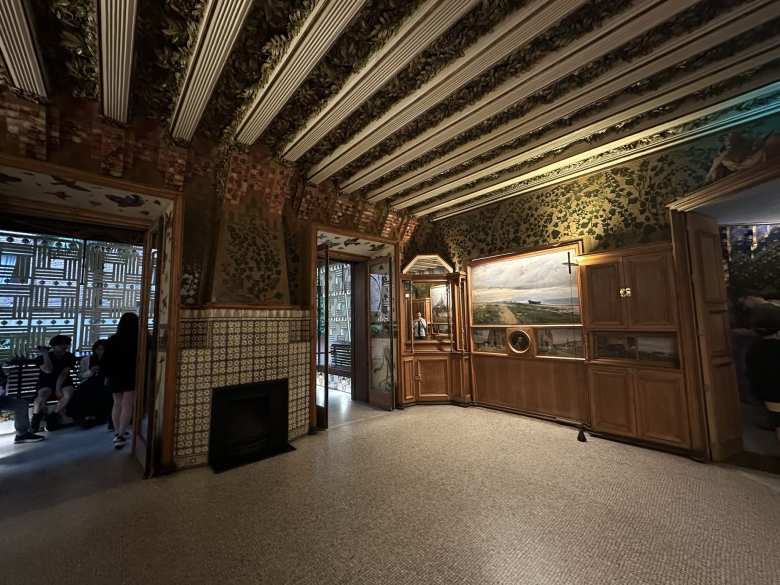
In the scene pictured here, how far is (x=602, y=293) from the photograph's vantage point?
3836 millimetres

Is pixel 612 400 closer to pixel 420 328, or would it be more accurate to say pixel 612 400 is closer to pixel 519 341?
pixel 519 341

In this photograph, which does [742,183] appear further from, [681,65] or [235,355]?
[235,355]

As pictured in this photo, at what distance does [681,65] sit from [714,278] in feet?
7.24

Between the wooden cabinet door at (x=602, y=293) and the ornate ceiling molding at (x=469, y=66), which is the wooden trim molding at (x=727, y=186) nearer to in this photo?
the wooden cabinet door at (x=602, y=293)

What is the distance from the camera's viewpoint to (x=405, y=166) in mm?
3949

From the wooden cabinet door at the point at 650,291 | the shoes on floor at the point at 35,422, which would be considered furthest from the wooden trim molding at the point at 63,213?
the wooden cabinet door at the point at 650,291

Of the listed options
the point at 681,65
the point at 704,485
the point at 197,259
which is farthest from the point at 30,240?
the point at 704,485

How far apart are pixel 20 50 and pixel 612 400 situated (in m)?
5.92

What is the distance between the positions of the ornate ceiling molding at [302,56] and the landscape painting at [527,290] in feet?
11.9

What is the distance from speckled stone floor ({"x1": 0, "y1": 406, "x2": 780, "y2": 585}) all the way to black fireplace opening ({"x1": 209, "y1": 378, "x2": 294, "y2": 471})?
22 centimetres

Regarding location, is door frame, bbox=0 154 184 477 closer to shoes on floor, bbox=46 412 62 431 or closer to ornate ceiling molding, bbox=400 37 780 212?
shoes on floor, bbox=46 412 62 431

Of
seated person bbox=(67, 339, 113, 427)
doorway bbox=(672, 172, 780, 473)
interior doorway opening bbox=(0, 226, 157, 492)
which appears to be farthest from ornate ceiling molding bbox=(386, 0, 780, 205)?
seated person bbox=(67, 339, 113, 427)

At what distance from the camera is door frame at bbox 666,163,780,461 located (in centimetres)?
306

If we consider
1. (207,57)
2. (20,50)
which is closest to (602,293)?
(207,57)
